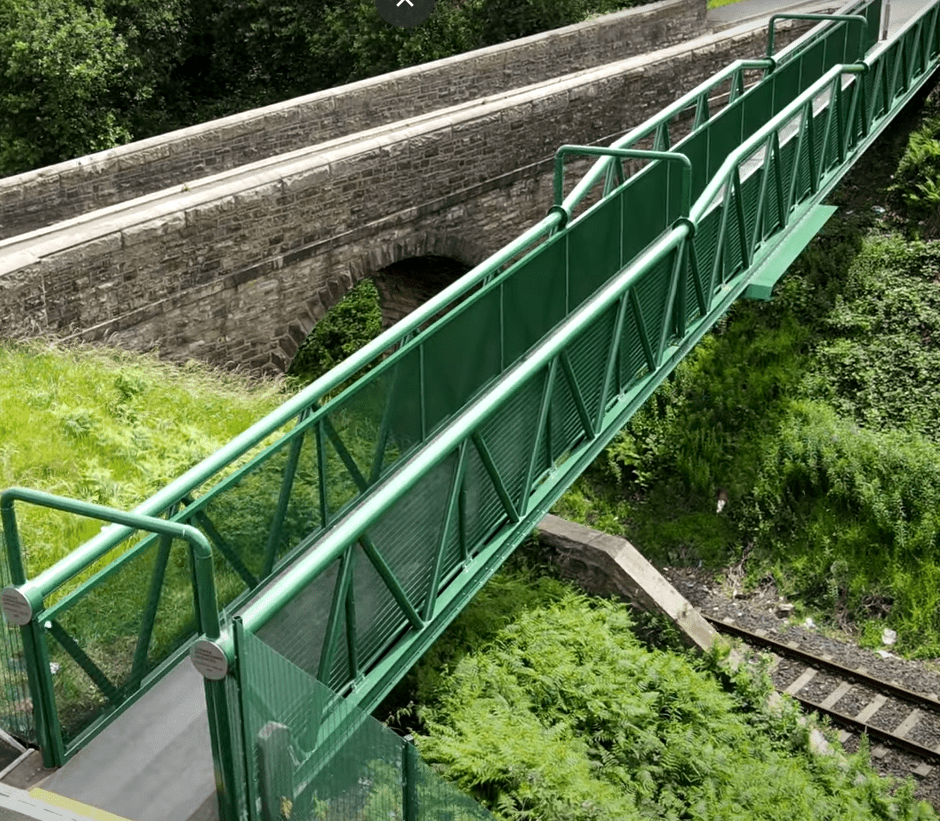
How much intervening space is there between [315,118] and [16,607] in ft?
37.8

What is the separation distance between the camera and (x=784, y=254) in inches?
381

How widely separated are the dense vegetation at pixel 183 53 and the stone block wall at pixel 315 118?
3240mm

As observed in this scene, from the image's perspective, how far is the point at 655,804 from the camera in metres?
7.72

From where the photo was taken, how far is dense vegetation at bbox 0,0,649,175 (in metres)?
18.3

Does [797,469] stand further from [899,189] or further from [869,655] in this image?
[899,189]

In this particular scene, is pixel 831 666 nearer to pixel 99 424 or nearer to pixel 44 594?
pixel 99 424

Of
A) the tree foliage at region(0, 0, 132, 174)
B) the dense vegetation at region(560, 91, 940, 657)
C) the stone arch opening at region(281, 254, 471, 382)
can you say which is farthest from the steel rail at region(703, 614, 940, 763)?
the tree foliage at region(0, 0, 132, 174)

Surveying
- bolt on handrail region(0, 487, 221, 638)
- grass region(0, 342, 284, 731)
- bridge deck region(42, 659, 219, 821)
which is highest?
bolt on handrail region(0, 487, 221, 638)

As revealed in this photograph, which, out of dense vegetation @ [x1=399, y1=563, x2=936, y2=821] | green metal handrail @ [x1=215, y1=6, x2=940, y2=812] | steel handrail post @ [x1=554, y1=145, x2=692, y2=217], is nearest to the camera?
green metal handrail @ [x1=215, y1=6, x2=940, y2=812]

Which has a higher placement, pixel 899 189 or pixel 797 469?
pixel 899 189

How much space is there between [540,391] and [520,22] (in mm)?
17353

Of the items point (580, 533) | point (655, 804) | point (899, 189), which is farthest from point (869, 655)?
point (899, 189)

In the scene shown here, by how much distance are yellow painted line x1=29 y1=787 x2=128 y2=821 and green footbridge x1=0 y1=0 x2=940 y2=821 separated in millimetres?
226

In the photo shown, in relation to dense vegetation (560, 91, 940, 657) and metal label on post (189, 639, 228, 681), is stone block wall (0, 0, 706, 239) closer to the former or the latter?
dense vegetation (560, 91, 940, 657)
